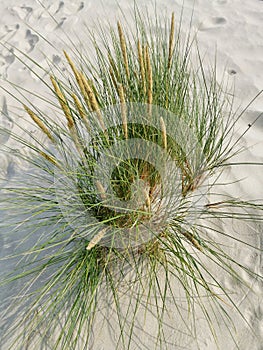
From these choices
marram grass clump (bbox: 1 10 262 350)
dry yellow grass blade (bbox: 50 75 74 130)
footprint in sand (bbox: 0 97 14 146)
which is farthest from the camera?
footprint in sand (bbox: 0 97 14 146)

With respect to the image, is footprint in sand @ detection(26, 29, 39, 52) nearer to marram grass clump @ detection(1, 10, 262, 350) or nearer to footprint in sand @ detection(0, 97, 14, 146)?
footprint in sand @ detection(0, 97, 14, 146)

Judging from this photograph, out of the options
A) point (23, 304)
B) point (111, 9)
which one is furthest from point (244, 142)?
point (111, 9)

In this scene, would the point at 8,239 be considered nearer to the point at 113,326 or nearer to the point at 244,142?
the point at 113,326

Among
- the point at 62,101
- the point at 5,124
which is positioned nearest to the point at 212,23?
the point at 5,124

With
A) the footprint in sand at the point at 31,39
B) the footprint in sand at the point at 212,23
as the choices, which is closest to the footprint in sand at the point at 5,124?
the footprint in sand at the point at 31,39

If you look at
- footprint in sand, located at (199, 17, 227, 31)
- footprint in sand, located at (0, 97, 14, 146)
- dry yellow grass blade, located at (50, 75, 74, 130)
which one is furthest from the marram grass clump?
footprint in sand, located at (199, 17, 227, 31)

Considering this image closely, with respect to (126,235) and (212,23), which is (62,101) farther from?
(212,23)

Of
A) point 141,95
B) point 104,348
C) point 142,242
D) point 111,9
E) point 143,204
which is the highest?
point 111,9

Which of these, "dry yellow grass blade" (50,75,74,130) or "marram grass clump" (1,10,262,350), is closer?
"dry yellow grass blade" (50,75,74,130)

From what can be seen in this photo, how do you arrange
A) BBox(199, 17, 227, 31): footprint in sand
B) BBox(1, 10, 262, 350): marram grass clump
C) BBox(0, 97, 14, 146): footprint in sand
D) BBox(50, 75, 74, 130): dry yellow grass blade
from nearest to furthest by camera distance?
BBox(50, 75, 74, 130): dry yellow grass blade, BBox(1, 10, 262, 350): marram grass clump, BBox(0, 97, 14, 146): footprint in sand, BBox(199, 17, 227, 31): footprint in sand
